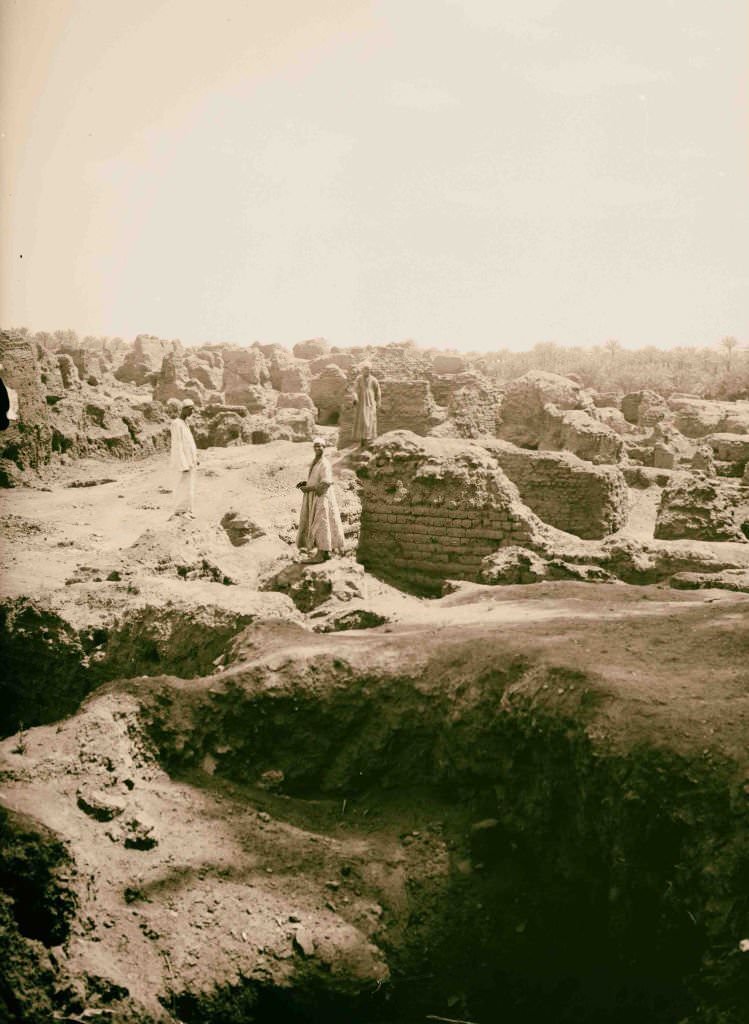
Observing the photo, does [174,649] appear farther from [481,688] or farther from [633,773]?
[633,773]

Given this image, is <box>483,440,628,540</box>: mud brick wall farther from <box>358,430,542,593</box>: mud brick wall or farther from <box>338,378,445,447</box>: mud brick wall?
<box>338,378,445,447</box>: mud brick wall

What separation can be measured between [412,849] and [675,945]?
1386 millimetres

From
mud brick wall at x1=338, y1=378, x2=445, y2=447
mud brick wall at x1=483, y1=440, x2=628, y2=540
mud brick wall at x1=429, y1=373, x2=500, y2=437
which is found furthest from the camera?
mud brick wall at x1=429, y1=373, x2=500, y2=437

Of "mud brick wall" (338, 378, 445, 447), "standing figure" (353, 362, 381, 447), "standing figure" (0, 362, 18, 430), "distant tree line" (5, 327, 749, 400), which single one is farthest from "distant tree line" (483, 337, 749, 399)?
"standing figure" (0, 362, 18, 430)

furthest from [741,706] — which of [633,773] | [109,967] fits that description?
[109,967]

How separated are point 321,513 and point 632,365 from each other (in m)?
56.5

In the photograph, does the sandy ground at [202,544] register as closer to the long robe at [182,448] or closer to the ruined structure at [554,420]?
the long robe at [182,448]

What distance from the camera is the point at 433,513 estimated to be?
11.2 m

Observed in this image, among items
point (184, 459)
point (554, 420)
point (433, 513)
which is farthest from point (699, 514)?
point (554, 420)

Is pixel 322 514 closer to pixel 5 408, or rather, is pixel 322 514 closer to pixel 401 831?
pixel 401 831

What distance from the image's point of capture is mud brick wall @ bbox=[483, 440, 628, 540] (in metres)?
13.8

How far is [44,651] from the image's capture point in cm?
762

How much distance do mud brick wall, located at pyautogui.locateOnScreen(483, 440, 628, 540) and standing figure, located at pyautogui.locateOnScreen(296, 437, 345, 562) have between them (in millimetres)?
4347

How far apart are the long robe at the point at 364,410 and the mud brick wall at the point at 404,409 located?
844 millimetres
